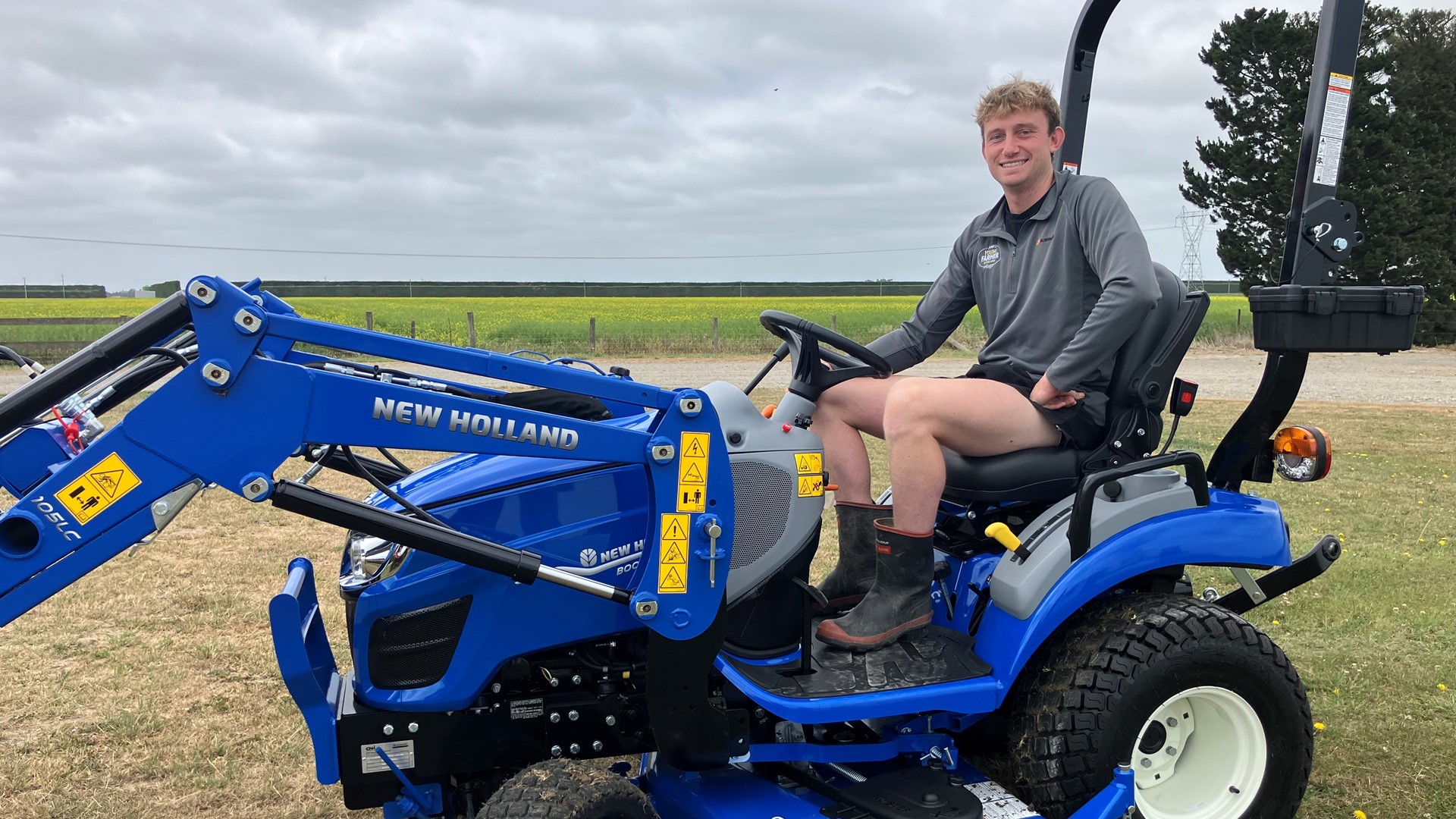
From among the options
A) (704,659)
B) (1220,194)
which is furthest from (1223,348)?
(704,659)

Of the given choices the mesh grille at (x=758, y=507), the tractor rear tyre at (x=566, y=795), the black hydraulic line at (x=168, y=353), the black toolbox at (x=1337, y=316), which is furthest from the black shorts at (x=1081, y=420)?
the black hydraulic line at (x=168, y=353)

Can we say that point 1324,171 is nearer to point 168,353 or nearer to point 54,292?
point 168,353

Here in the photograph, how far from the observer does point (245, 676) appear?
4395mm

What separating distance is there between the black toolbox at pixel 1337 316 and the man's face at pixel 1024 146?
73 centimetres

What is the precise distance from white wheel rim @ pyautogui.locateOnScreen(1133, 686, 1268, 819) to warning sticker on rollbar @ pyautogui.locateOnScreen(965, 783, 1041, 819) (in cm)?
41

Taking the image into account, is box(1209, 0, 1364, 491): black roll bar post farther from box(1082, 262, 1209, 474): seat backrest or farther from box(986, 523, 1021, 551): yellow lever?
box(986, 523, 1021, 551): yellow lever

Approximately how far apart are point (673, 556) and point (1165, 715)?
1574mm

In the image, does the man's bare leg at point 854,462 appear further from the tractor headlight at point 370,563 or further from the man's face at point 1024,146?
the tractor headlight at point 370,563

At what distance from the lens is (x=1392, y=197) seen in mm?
25422

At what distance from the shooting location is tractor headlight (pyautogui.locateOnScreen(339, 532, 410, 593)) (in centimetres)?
255

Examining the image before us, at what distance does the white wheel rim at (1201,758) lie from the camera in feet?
9.85

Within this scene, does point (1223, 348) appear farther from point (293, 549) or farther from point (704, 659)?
point (704, 659)

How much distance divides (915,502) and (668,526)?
2.53 ft

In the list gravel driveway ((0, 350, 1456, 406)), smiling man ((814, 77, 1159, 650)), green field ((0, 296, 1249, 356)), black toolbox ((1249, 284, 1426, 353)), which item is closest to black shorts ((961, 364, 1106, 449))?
smiling man ((814, 77, 1159, 650))
